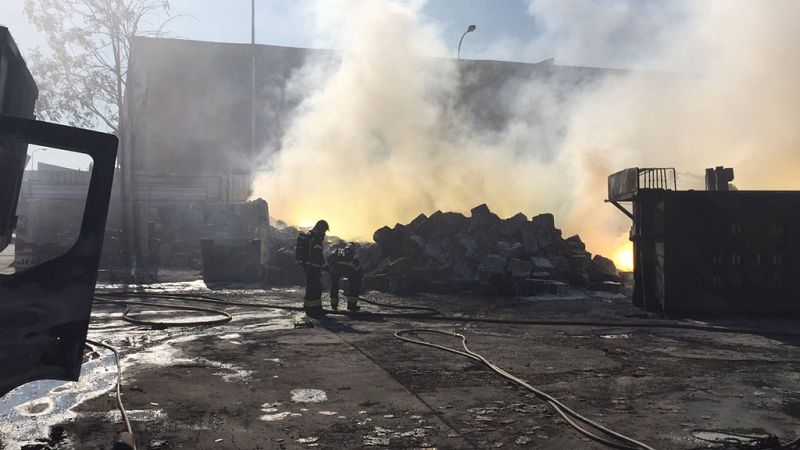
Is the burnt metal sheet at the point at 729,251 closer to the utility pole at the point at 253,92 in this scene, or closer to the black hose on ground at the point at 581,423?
the black hose on ground at the point at 581,423

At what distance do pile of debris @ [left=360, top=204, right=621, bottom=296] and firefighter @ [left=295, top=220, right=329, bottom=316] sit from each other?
387 cm

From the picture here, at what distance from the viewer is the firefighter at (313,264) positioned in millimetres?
10297

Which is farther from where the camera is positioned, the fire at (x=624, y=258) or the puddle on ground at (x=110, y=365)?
the fire at (x=624, y=258)

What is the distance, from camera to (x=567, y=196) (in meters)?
25.4

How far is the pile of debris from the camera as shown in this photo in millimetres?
13828

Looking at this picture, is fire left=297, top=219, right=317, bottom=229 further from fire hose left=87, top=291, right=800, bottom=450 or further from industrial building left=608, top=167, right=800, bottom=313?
industrial building left=608, top=167, right=800, bottom=313

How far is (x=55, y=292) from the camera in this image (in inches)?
124

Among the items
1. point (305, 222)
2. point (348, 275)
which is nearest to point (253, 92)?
point (305, 222)

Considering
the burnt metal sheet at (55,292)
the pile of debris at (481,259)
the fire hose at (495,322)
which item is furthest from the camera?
the pile of debris at (481,259)

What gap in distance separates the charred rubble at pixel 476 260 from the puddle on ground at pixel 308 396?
882cm

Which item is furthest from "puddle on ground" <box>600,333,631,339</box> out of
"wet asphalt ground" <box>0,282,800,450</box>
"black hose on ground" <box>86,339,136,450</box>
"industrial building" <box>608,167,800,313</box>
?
"black hose on ground" <box>86,339,136,450</box>

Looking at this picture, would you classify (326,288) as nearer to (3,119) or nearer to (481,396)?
(481,396)

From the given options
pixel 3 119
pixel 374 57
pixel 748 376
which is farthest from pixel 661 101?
pixel 3 119

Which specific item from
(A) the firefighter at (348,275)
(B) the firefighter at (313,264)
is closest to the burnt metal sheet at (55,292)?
(B) the firefighter at (313,264)
